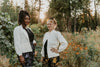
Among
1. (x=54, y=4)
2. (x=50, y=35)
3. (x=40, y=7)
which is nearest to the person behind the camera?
(x=50, y=35)

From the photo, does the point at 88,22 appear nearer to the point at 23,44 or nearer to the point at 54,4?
the point at 54,4

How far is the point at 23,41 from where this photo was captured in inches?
98.1

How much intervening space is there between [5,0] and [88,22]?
44.6ft

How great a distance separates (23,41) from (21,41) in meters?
0.04

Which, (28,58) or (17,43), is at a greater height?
(17,43)

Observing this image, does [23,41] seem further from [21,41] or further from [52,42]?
[52,42]

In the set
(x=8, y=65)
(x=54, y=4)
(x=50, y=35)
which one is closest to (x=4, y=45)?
(x=8, y=65)

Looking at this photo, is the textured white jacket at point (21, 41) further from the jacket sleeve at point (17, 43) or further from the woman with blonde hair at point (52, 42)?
the woman with blonde hair at point (52, 42)

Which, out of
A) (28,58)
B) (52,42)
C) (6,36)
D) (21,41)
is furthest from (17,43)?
(6,36)

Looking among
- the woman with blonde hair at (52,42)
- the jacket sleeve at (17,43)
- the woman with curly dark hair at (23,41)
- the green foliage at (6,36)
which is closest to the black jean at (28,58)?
A: the woman with curly dark hair at (23,41)

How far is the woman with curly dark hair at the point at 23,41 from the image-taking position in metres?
2.40

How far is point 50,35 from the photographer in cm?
278

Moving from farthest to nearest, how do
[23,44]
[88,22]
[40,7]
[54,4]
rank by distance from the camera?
[88,22]
[40,7]
[54,4]
[23,44]

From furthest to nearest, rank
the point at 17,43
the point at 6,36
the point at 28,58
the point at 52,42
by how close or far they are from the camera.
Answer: the point at 6,36
the point at 52,42
the point at 28,58
the point at 17,43
